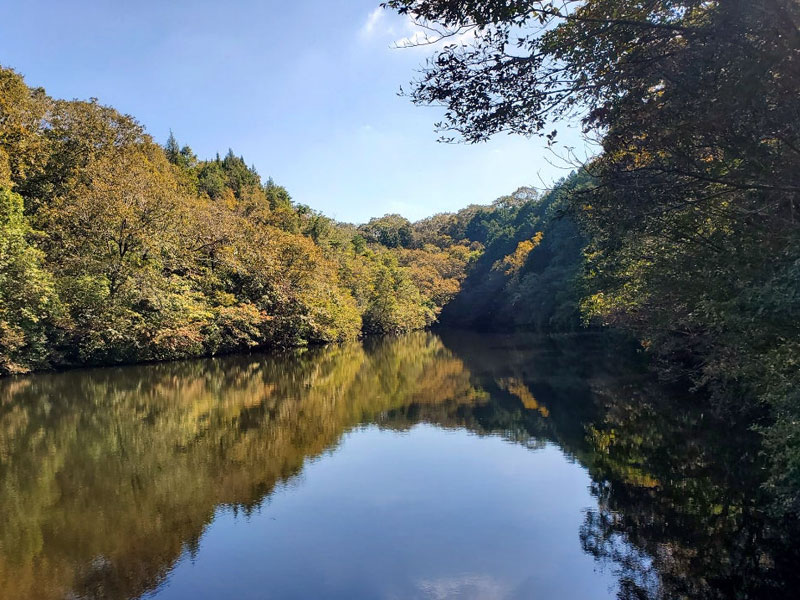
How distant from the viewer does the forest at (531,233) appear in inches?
228

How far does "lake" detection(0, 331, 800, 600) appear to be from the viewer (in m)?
6.36

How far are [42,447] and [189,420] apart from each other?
352 cm

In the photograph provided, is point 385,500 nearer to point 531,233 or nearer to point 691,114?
point 691,114

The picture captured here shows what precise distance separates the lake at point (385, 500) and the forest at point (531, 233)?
133 cm

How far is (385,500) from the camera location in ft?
29.9

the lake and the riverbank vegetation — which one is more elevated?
the riverbank vegetation

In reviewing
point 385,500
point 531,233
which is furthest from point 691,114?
point 531,233

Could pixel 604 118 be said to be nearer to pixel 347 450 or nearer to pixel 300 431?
pixel 347 450

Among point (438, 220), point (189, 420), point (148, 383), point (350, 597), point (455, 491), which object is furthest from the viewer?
point (438, 220)

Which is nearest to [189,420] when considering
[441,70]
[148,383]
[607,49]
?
[148,383]

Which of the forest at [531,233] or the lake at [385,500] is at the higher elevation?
the forest at [531,233]

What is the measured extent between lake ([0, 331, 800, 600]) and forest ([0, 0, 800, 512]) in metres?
1.33

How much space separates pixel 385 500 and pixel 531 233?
60.9 metres

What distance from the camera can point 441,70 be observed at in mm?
6223
